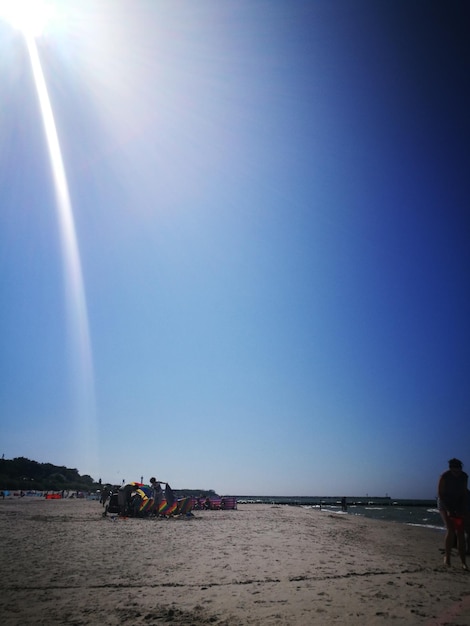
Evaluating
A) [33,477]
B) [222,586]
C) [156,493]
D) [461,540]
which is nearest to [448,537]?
[461,540]

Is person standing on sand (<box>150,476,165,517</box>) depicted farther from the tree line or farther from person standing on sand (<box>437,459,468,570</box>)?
the tree line

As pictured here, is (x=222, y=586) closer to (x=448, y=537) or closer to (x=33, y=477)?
(x=448, y=537)

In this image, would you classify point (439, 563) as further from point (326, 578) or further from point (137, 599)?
point (137, 599)

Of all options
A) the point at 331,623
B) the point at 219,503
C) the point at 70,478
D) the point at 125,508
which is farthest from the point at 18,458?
the point at 331,623

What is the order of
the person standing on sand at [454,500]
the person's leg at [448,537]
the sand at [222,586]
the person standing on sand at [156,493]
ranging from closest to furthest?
the sand at [222,586] → the person standing on sand at [454,500] → the person's leg at [448,537] → the person standing on sand at [156,493]

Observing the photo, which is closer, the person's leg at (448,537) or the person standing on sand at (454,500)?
the person standing on sand at (454,500)

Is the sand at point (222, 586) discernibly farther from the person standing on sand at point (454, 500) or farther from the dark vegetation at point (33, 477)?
the dark vegetation at point (33, 477)

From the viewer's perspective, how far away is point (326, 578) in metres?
6.35

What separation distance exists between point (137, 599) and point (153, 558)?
11.1ft

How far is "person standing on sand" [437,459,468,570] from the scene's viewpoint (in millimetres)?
7066

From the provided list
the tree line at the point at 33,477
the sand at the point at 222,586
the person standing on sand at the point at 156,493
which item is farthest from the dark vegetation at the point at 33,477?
the sand at the point at 222,586

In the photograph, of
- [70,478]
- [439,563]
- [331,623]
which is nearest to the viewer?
[331,623]

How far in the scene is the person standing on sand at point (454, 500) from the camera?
7.07 meters

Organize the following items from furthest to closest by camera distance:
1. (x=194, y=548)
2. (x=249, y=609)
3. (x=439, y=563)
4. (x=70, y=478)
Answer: (x=70, y=478) < (x=194, y=548) < (x=439, y=563) < (x=249, y=609)
